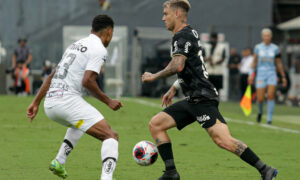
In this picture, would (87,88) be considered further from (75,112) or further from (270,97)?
(270,97)

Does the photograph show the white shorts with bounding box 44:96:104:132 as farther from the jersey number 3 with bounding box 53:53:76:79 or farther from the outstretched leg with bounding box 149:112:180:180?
the outstretched leg with bounding box 149:112:180:180

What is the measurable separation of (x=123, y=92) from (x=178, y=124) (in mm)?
21569

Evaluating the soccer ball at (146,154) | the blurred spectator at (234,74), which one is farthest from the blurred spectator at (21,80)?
the soccer ball at (146,154)

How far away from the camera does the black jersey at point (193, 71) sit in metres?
7.18

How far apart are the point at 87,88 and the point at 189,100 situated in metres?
1.23

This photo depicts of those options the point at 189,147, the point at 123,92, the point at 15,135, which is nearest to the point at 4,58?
the point at 123,92

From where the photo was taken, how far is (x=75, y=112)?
6.89m

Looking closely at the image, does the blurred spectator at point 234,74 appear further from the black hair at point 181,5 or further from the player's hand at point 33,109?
the player's hand at point 33,109

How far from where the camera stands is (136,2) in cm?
3152

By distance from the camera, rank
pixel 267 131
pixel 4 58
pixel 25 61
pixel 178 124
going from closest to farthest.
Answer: pixel 178 124
pixel 267 131
pixel 25 61
pixel 4 58

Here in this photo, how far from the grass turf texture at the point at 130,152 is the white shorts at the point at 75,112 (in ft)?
3.82

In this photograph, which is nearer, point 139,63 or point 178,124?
point 178,124

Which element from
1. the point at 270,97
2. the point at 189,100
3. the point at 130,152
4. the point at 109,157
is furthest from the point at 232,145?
the point at 270,97

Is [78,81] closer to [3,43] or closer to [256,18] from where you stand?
[3,43]
